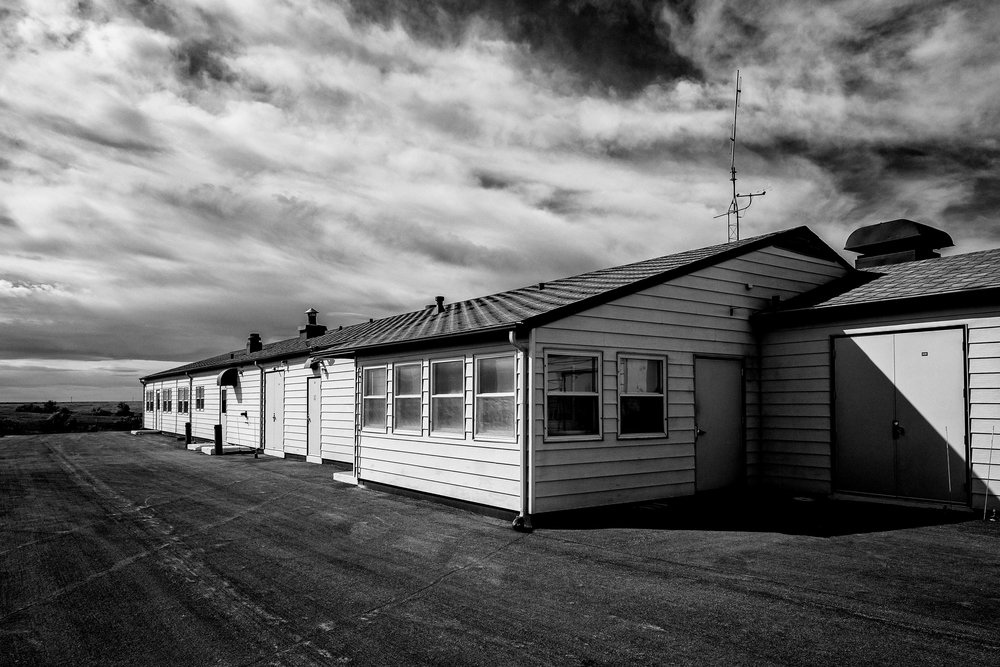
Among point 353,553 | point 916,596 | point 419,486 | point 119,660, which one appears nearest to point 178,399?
point 419,486

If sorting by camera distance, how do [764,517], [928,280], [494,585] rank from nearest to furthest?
[494,585]
[764,517]
[928,280]

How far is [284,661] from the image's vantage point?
4637mm

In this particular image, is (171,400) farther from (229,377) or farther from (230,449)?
(230,449)

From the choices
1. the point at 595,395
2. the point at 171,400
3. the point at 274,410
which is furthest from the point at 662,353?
the point at 171,400

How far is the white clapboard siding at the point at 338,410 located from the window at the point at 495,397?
7.61 metres

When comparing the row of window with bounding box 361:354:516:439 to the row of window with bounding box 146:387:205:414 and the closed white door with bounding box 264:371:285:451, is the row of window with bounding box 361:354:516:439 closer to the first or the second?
the closed white door with bounding box 264:371:285:451

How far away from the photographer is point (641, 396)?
415 inches

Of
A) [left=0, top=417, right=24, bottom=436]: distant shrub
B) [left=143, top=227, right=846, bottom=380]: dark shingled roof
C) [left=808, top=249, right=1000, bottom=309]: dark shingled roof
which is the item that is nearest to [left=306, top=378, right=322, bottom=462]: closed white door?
[left=143, top=227, right=846, bottom=380]: dark shingled roof

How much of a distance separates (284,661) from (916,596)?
18.1 feet

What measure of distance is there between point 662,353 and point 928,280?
15.5ft

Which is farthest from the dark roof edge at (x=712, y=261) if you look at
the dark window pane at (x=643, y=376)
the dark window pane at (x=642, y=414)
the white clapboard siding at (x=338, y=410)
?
the white clapboard siding at (x=338, y=410)

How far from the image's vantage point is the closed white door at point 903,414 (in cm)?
973

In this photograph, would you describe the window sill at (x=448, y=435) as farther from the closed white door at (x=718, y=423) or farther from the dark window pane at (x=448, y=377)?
the closed white door at (x=718, y=423)

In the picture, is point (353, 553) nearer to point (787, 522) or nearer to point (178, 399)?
point (787, 522)
